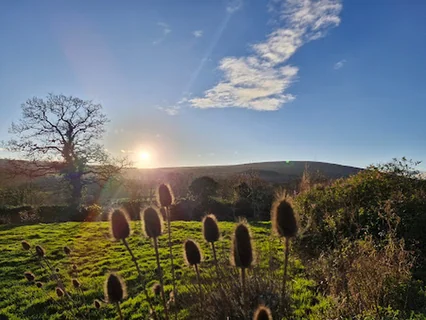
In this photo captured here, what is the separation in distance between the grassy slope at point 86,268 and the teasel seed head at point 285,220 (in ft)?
6.76

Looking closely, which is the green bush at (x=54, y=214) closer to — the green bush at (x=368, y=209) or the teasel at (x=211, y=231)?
the green bush at (x=368, y=209)

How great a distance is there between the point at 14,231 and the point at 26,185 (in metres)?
19.8

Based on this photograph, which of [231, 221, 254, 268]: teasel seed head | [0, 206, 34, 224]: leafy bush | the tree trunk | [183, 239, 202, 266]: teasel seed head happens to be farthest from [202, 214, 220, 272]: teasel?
the tree trunk

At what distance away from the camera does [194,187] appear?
29.5m

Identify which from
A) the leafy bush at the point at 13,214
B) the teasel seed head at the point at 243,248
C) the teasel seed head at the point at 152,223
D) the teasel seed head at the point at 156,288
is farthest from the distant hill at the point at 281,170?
the teasel seed head at the point at 243,248

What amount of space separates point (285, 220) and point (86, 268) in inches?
359

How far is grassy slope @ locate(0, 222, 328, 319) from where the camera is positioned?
6.43m

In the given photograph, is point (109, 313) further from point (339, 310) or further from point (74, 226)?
point (74, 226)

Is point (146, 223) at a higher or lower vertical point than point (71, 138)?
lower

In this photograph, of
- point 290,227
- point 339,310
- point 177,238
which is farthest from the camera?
point 177,238

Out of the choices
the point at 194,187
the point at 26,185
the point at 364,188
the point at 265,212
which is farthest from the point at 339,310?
the point at 26,185

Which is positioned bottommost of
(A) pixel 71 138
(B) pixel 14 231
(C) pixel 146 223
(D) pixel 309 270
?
(B) pixel 14 231

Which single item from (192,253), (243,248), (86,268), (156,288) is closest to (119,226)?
(192,253)

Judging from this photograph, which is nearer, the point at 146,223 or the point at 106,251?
the point at 146,223
